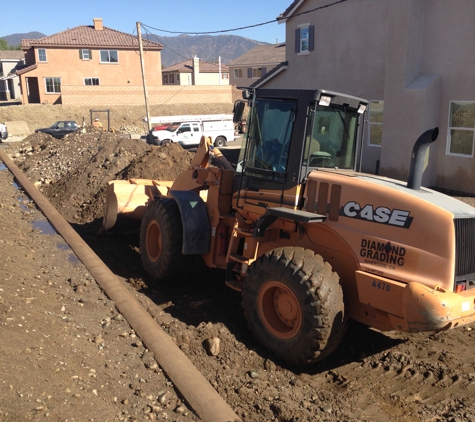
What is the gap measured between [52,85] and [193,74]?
28778 mm

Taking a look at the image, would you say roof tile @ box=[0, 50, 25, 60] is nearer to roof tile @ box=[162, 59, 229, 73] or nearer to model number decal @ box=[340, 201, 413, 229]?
roof tile @ box=[162, 59, 229, 73]

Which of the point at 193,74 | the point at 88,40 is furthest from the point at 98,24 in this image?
the point at 193,74

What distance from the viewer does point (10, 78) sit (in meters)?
62.8

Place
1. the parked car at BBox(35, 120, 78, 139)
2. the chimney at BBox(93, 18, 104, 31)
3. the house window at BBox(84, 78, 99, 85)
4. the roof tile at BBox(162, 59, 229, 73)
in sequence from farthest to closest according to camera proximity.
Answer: the roof tile at BBox(162, 59, 229, 73)
the chimney at BBox(93, 18, 104, 31)
the house window at BBox(84, 78, 99, 85)
the parked car at BBox(35, 120, 78, 139)

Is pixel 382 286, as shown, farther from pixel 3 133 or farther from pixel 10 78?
pixel 10 78

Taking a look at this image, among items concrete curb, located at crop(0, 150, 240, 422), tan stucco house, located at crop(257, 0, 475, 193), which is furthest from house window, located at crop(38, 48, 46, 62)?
concrete curb, located at crop(0, 150, 240, 422)

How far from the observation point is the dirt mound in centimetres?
1283

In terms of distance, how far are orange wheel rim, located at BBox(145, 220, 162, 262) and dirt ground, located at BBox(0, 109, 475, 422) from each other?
454 millimetres

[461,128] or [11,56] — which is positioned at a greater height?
[11,56]

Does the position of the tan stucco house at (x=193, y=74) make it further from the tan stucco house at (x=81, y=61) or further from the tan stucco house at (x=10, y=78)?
the tan stucco house at (x=10, y=78)

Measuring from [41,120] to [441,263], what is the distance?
Answer: 142 feet

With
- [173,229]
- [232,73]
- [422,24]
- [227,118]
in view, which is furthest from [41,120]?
[173,229]

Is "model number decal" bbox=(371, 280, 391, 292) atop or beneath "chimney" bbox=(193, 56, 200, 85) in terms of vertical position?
beneath

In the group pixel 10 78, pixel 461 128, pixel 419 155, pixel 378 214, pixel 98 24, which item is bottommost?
pixel 378 214
